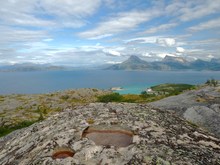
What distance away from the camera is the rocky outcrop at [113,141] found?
16.2ft

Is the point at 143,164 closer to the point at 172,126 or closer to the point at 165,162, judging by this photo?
the point at 165,162

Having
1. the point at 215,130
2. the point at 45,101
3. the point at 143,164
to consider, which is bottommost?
the point at 45,101

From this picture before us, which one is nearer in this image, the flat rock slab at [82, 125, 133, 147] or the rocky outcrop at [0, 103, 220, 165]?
the rocky outcrop at [0, 103, 220, 165]

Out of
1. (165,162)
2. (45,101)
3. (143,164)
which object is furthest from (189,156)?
(45,101)

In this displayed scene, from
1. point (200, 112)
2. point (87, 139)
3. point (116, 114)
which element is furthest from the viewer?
point (200, 112)

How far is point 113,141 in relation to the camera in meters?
5.56

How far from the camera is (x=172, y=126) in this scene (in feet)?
21.3

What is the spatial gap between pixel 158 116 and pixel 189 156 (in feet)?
7.43

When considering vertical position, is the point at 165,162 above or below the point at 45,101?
above

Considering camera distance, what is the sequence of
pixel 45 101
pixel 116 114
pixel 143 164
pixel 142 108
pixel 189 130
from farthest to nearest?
pixel 45 101, pixel 142 108, pixel 116 114, pixel 189 130, pixel 143 164

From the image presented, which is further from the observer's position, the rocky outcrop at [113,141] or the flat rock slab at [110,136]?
the flat rock slab at [110,136]

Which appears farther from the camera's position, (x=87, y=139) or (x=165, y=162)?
(x=87, y=139)

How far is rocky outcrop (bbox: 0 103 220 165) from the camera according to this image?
195 inches

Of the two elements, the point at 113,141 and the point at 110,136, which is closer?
the point at 113,141
